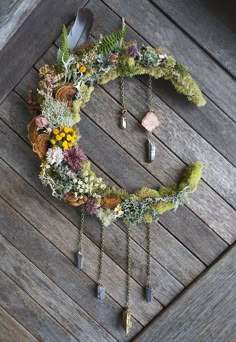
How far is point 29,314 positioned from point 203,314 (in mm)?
715

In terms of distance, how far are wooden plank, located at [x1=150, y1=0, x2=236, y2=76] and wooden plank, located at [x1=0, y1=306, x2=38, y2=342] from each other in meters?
1.34

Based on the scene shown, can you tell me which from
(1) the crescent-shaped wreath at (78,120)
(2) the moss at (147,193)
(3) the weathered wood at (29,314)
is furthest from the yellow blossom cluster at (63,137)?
(3) the weathered wood at (29,314)

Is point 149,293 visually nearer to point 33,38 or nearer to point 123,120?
point 123,120

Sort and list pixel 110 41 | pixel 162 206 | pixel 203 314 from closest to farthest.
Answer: pixel 110 41, pixel 162 206, pixel 203 314

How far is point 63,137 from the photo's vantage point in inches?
67.1

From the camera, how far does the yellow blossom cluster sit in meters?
1.70

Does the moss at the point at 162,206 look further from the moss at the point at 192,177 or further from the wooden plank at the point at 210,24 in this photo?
the wooden plank at the point at 210,24

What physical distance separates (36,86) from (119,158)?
436 mm

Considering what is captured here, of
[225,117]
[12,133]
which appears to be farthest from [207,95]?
[12,133]

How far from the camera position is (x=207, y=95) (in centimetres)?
180

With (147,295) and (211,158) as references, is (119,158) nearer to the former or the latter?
(211,158)

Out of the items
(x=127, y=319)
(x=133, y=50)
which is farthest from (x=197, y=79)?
(x=127, y=319)

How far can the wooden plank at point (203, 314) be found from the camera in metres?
1.84

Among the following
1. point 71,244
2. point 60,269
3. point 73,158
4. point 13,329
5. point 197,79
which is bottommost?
point 13,329
